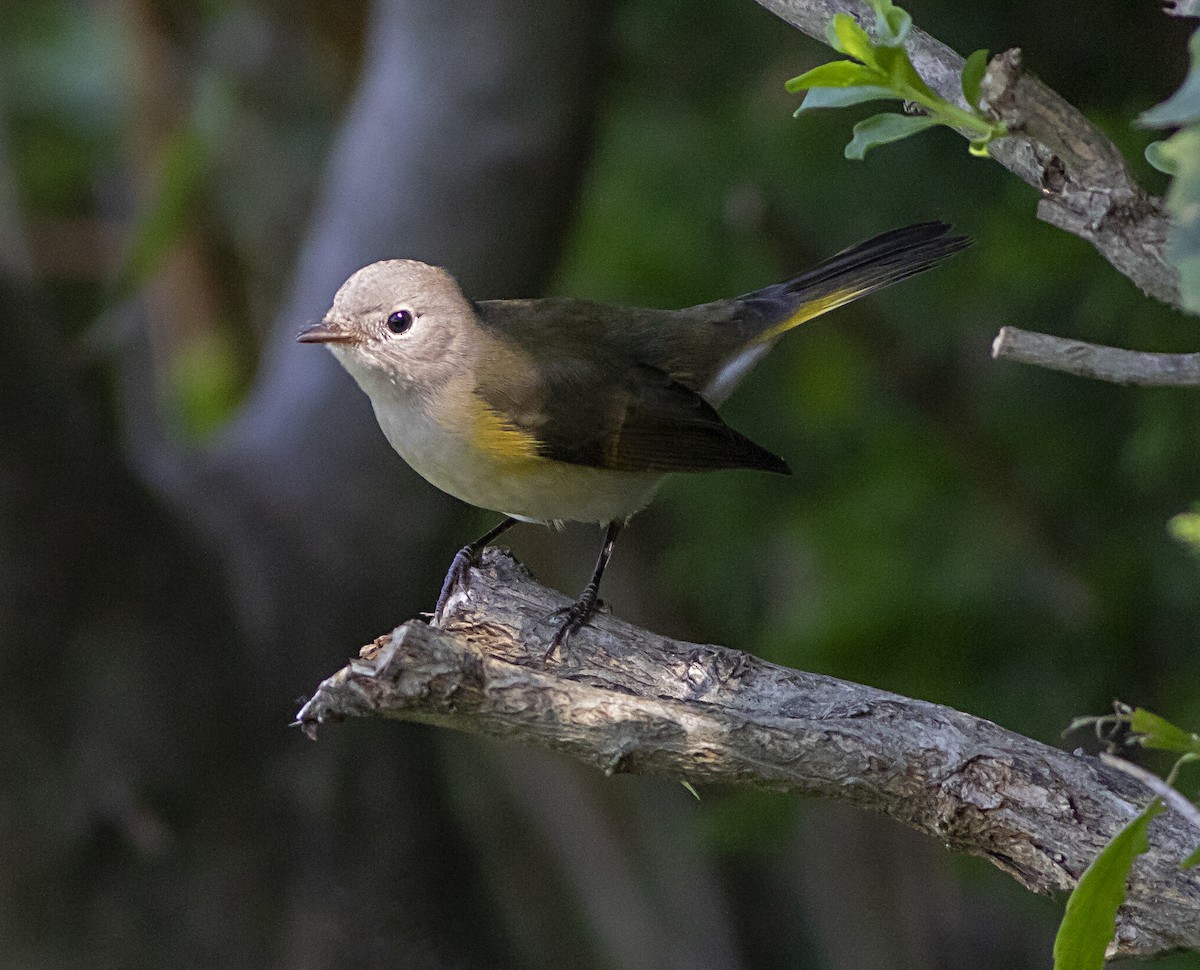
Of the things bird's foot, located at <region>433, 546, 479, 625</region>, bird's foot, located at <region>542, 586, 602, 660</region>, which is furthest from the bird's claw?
bird's foot, located at <region>433, 546, 479, 625</region>

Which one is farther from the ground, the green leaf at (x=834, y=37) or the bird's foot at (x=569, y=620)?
the green leaf at (x=834, y=37)

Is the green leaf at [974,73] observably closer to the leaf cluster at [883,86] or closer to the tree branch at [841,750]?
the leaf cluster at [883,86]

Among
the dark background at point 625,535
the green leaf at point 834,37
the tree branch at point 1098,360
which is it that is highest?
the green leaf at point 834,37

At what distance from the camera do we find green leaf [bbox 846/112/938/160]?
133cm

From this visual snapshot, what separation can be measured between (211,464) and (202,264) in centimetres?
218

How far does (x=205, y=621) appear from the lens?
364 centimetres

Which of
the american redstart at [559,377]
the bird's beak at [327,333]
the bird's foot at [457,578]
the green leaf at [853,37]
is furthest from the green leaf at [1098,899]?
the bird's beak at [327,333]

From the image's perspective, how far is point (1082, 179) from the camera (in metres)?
1.42

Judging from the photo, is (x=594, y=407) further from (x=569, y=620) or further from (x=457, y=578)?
(x=569, y=620)

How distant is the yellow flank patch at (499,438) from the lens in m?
2.69

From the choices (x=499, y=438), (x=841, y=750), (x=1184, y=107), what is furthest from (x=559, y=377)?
(x=1184, y=107)

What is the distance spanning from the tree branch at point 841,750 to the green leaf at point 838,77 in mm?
695

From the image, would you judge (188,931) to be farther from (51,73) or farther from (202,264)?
(51,73)

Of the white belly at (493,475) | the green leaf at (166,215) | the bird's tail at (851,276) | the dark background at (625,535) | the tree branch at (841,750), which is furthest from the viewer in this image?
the green leaf at (166,215)
